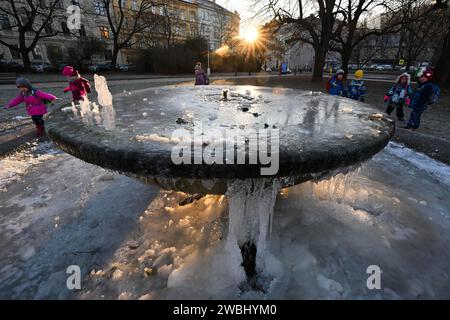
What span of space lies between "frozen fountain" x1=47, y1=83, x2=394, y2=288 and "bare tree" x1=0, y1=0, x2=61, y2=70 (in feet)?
90.1

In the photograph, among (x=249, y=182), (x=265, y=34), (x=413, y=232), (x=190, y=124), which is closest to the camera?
(x=249, y=182)

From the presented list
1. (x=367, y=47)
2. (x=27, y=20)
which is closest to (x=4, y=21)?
(x=27, y=20)

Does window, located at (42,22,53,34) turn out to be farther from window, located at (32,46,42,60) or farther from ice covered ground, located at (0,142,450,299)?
ice covered ground, located at (0,142,450,299)

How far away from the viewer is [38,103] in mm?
5066

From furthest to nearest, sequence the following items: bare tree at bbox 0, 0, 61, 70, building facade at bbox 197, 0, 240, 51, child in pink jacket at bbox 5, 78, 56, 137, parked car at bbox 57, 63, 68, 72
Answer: building facade at bbox 197, 0, 240, 51, parked car at bbox 57, 63, 68, 72, bare tree at bbox 0, 0, 61, 70, child in pink jacket at bbox 5, 78, 56, 137

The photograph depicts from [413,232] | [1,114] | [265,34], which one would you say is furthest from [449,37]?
[1,114]

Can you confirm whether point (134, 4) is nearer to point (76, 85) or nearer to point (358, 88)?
point (76, 85)

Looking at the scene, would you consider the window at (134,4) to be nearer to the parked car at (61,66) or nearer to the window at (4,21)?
the window at (4,21)

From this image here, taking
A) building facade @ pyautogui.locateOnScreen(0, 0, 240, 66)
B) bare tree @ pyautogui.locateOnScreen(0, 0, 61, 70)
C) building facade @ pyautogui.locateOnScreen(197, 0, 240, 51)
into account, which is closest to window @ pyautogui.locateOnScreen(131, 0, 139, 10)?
building facade @ pyautogui.locateOnScreen(0, 0, 240, 66)

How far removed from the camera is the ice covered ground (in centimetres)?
200

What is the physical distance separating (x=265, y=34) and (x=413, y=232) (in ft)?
62.8
